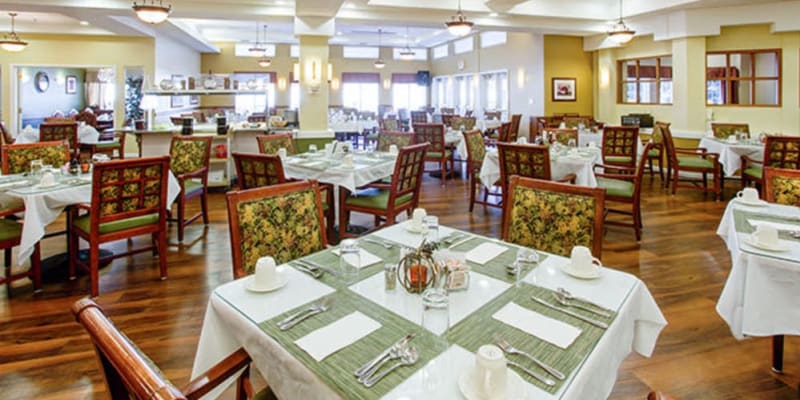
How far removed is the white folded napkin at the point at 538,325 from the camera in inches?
50.7

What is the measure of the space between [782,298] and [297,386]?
78.0 inches

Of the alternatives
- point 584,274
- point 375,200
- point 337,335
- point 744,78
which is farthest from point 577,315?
point 744,78

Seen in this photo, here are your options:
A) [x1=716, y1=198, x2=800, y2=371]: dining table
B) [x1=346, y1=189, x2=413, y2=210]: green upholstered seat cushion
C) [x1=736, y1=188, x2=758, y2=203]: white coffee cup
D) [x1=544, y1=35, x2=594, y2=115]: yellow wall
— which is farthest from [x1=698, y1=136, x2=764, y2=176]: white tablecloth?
[x1=544, y1=35, x2=594, y2=115]: yellow wall

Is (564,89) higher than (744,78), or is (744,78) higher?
(564,89)

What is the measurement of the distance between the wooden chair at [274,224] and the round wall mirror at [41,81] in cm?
1575

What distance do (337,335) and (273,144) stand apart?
13.9ft

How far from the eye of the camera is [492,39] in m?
13.3

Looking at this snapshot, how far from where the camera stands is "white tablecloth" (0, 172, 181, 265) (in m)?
3.20

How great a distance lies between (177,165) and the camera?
4.91 metres

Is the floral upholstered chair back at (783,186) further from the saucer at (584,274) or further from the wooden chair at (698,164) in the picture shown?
the wooden chair at (698,164)

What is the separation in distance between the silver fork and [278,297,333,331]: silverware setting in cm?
55

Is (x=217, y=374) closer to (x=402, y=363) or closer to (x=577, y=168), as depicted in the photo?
(x=402, y=363)

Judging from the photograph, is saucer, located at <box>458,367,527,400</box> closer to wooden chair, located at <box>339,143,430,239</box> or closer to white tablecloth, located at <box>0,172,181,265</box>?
wooden chair, located at <box>339,143,430,239</box>

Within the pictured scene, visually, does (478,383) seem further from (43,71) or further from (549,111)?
(43,71)
